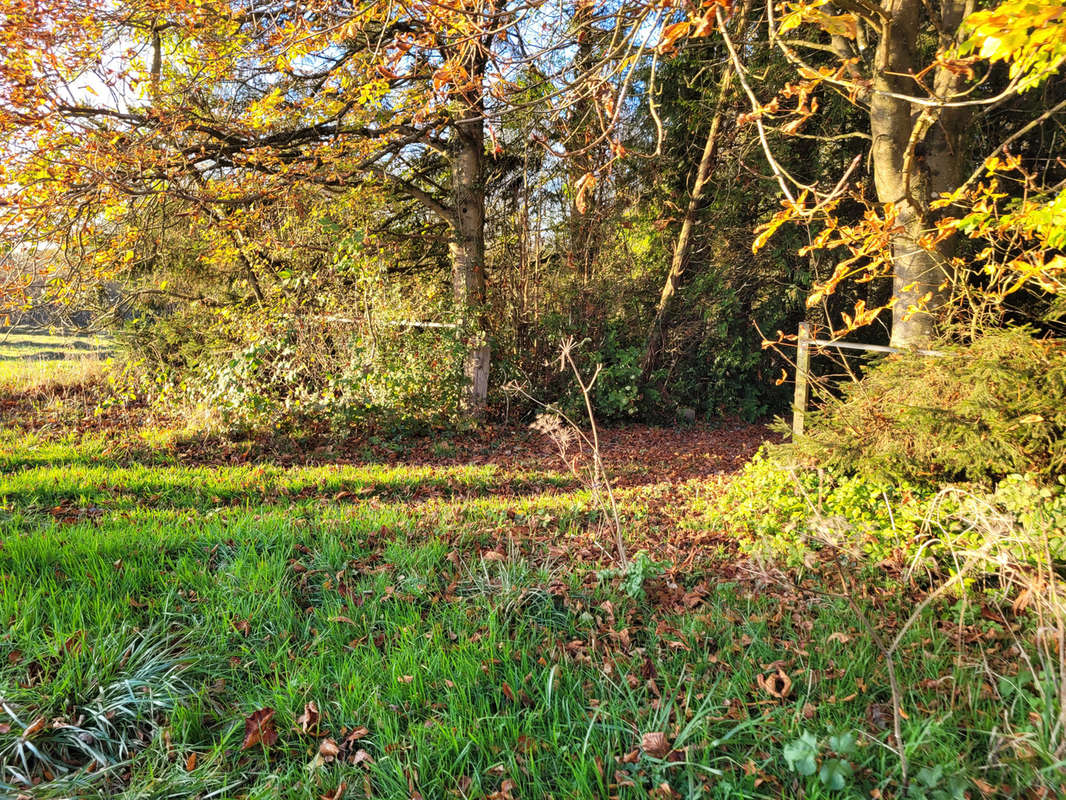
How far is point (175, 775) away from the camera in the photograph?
2.23 metres

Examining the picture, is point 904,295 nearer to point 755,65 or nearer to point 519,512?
point 519,512

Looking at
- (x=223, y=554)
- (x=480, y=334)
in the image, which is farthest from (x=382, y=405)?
(x=223, y=554)

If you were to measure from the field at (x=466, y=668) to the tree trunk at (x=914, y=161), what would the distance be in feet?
9.99

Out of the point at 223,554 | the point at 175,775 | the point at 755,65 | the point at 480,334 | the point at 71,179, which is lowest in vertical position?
the point at 175,775

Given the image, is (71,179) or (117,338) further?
(117,338)

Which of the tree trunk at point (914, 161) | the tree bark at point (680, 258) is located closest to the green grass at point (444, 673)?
Answer: the tree trunk at point (914, 161)

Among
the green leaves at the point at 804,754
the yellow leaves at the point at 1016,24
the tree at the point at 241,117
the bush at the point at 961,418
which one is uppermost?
the tree at the point at 241,117

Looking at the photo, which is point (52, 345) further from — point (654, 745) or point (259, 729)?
point (654, 745)

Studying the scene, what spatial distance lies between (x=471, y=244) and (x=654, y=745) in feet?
26.8

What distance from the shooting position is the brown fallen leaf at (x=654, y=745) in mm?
2158

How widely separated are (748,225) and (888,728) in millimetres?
9664

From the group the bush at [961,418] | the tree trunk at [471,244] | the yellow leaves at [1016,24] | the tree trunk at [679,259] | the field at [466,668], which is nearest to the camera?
the field at [466,668]

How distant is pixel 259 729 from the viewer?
7.87ft

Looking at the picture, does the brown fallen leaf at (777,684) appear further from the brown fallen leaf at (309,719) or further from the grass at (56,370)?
the grass at (56,370)
